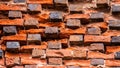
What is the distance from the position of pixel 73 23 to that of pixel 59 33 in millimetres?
147

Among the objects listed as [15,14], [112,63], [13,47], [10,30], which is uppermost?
[15,14]

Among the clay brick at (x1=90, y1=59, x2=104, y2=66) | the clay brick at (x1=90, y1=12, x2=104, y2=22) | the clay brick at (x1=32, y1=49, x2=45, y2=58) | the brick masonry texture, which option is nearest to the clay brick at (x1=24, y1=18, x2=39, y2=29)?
the brick masonry texture

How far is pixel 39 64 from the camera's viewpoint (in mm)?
3271

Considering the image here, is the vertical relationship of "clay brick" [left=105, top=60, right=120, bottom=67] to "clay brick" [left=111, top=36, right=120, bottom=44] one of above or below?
below

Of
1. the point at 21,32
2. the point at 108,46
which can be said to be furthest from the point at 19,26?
the point at 108,46

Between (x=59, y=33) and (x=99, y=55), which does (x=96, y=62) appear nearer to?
(x=99, y=55)

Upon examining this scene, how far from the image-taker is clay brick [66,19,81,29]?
344 centimetres

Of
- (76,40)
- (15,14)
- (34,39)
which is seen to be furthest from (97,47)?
(15,14)

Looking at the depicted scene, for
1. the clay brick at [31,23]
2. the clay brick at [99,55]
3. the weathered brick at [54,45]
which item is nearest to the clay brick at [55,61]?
the weathered brick at [54,45]

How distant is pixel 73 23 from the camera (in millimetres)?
3453

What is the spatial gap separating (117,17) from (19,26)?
0.81m

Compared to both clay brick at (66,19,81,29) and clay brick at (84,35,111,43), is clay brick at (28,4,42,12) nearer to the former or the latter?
clay brick at (66,19,81,29)

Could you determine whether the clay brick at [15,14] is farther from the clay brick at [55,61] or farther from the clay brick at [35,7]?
the clay brick at [55,61]

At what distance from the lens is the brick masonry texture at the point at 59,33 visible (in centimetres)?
328
